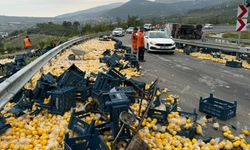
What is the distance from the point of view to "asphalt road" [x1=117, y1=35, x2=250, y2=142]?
266 inches

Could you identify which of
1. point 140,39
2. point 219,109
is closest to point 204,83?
point 219,109

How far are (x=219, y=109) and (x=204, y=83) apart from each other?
372 cm

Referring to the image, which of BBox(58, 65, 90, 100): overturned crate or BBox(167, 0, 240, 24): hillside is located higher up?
BBox(167, 0, 240, 24): hillside

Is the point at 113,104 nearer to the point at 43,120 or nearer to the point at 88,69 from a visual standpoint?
the point at 43,120

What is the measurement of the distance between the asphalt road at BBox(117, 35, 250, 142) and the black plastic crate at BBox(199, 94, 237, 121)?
0.16 meters

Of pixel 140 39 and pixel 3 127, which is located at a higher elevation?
pixel 140 39

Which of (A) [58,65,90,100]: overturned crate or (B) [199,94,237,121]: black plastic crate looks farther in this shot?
(A) [58,65,90,100]: overturned crate

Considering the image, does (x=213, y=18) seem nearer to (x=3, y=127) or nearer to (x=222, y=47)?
(x=222, y=47)

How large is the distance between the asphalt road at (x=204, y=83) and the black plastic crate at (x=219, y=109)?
0.51ft

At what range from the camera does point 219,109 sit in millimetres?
5910

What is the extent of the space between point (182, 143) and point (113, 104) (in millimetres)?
1577

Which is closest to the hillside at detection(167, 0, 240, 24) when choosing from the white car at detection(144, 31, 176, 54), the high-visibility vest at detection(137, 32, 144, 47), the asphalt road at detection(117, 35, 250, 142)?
the white car at detection(144, 31, 176, 54)

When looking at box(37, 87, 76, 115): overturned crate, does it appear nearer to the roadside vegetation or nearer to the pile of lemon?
the pile of lemon

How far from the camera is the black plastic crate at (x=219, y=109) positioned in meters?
5.83
